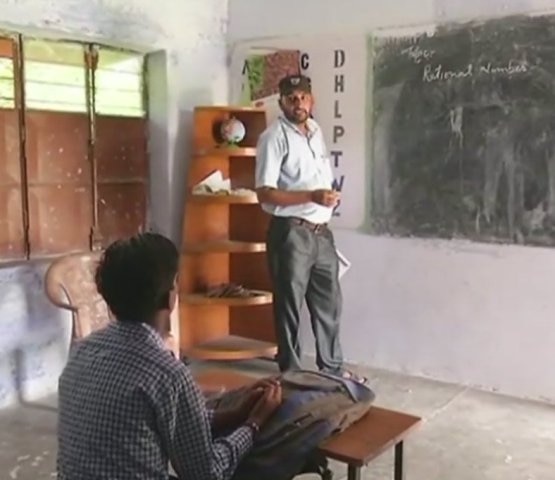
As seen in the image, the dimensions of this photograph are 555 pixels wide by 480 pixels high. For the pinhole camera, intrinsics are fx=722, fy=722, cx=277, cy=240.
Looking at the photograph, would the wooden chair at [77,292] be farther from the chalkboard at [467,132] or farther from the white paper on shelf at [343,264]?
the chalkboard at [467,132]

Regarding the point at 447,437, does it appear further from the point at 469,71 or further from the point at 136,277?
the point at 136,277

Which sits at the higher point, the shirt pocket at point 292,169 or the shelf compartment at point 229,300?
the shirt pocket at point 292,169

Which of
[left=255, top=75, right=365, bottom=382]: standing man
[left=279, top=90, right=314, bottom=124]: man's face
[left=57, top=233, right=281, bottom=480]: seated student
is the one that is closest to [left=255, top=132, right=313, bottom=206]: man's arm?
[left=255, top=75, right=365, bottom=382]: standing man

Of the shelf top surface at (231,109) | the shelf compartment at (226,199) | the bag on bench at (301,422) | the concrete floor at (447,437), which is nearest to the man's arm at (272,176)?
the shelf compartment at (226,199)

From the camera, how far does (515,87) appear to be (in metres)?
3.73

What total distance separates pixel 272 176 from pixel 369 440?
201 centimetres

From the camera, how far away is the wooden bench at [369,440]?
179cm

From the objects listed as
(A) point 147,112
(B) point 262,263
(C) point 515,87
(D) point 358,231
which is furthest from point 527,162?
(A) point 147,112

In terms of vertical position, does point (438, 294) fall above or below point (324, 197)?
below

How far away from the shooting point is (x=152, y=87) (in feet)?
14.7

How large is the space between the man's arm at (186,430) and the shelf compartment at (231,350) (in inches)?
107

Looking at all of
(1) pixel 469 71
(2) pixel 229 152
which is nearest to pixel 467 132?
(1) pixel 469 71

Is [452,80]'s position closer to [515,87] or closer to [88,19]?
[515,87]

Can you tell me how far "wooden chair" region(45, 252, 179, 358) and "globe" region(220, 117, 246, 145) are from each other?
4.19 ft
